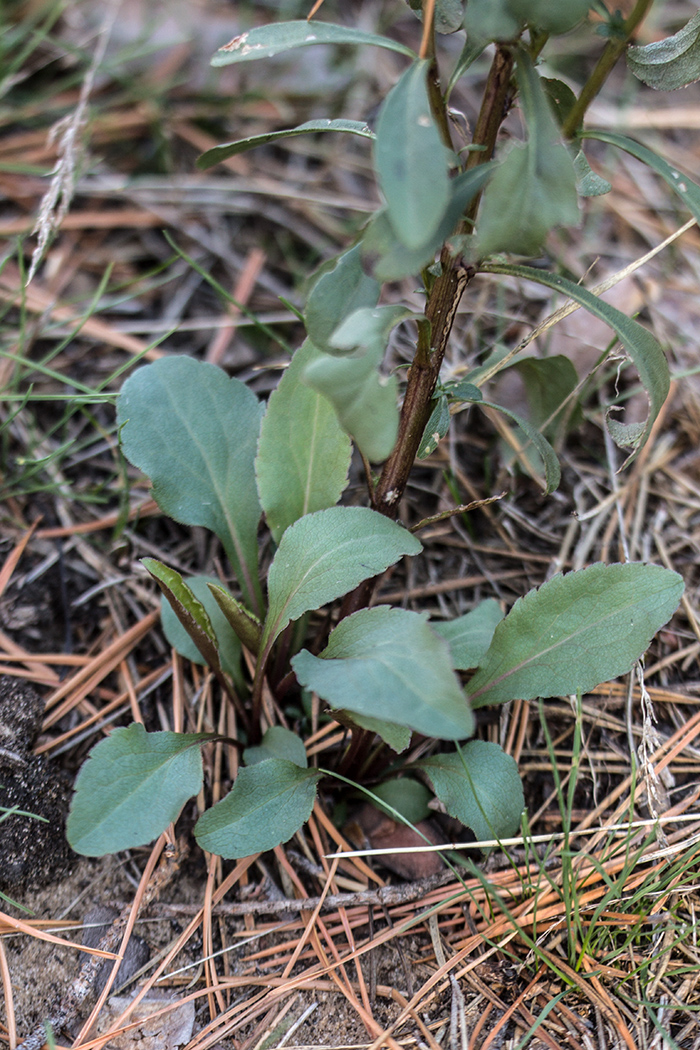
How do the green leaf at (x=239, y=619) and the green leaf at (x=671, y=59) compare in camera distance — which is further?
the green leaf at (x=239, y=619)

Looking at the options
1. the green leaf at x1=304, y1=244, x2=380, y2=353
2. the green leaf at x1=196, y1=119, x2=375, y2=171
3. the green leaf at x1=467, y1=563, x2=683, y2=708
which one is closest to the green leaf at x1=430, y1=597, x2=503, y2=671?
the green leaf at x1=467, y1=563, x2=683, y2=708

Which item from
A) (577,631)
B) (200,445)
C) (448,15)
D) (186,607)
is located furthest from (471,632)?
(448,15)

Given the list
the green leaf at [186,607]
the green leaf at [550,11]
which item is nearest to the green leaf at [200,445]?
the green leaf at [186,607]

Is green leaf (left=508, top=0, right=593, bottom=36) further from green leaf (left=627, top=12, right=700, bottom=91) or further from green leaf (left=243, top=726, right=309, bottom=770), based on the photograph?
green leaf (left=243, top=726, right=309, bottom=770)

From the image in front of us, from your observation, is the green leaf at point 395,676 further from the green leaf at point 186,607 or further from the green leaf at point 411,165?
the green leaf at point 411,165

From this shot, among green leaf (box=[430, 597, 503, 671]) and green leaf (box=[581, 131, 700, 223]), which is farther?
green leaf (box=[430, 597, 503, 671])

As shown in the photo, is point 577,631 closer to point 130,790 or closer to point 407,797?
point 407,797
